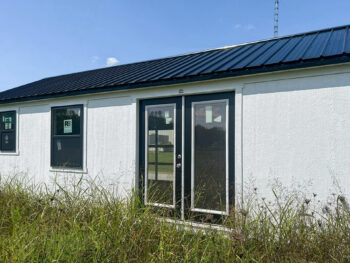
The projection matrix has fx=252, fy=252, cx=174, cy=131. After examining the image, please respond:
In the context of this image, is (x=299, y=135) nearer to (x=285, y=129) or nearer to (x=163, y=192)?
(x=285, y=129)

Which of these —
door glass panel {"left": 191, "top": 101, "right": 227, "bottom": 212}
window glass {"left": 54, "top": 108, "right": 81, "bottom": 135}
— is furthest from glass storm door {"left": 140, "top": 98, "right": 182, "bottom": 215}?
window glass {"left": 54, "top": 108, "right": 81, "bottom": 135}

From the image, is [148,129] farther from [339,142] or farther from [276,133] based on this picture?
[339,142]

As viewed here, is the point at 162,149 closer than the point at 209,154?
No

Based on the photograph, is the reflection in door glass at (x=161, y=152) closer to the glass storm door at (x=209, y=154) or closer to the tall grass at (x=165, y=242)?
the glass storm door at (x=209, y=154)

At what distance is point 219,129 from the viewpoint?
461 cm

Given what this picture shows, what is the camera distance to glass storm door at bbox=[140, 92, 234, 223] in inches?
178

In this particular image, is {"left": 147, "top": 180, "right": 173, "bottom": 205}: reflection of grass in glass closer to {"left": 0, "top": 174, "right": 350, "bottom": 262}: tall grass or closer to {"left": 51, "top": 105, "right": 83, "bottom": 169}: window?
{"left": 0, "top": 174, "right": 350, "bottom": 262}: tall grass

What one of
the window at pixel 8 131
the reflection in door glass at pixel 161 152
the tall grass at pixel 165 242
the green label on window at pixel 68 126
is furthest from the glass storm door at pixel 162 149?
the window at pixel 8 131

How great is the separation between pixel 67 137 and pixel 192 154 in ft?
12.2

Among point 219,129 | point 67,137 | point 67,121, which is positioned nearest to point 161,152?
point 219,129

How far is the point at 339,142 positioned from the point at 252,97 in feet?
4.79

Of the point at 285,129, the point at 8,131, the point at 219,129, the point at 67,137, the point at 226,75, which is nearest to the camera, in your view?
the point at 285,129

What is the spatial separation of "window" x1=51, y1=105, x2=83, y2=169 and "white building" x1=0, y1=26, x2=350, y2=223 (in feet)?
0.09

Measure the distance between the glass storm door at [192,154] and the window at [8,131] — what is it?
202 inches
